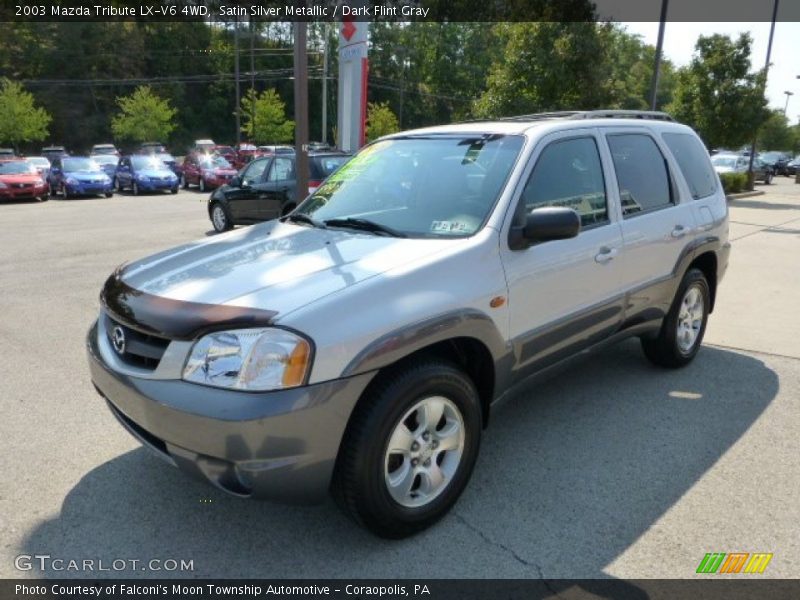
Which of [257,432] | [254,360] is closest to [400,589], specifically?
[257,432]

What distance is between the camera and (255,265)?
3.06m

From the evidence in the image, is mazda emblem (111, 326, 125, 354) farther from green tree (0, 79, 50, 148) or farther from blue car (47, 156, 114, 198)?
green tree (0, 79, 50, 148)

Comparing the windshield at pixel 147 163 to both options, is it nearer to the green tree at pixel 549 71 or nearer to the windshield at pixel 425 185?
the green tree at pixel 549 71

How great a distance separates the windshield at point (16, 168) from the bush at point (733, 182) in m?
24.1

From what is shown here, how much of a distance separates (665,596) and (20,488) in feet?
10.1

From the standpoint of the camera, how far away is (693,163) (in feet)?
16.7

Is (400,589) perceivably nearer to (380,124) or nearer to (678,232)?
(678,232)

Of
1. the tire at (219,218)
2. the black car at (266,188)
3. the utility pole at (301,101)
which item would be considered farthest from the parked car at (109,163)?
the utility pole at (301,101)

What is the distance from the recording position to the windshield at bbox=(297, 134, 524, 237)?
339 cm

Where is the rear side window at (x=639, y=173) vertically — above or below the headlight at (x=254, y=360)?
above

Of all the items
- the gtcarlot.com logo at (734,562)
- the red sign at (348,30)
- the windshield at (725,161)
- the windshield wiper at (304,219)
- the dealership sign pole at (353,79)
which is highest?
the red sign at (348,30)

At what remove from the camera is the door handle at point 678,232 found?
15.0 feet

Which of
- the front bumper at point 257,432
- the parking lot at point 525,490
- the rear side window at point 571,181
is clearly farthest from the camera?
the rear side window at point 571,181

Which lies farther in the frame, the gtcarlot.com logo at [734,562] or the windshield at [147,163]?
the windshield at [147,163]
